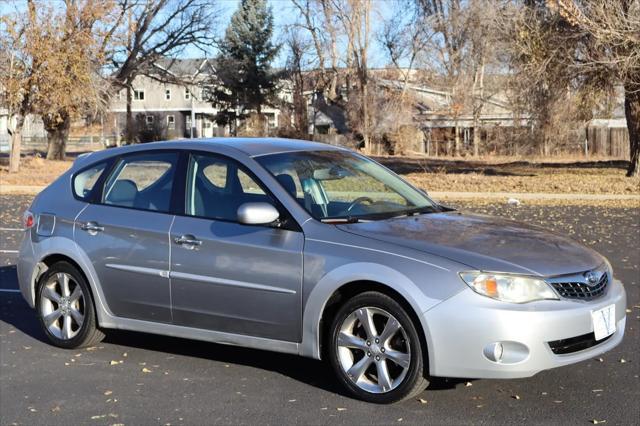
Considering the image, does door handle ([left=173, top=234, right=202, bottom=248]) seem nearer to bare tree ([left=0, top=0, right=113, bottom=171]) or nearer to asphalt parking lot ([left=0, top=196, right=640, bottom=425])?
asphalt parking lot ([left=0, top=196, right=640, bottom=425])

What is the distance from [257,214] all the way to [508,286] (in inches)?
65.1

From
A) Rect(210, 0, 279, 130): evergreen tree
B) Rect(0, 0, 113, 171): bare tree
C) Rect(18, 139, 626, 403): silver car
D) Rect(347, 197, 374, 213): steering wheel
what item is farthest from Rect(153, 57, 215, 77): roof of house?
Rect(347, 197, 374, 213): steering wheel

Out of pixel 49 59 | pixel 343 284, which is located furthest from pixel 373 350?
pixel 49 59

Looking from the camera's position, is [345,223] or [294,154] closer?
[345,223]

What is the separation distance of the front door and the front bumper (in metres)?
1.00

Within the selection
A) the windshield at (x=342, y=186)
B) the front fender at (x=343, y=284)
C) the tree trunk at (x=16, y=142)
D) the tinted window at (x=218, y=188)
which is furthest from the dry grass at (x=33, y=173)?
the front fender at (x=343, y=284)

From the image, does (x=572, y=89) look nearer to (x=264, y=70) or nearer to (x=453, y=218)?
(x=453, y=218)

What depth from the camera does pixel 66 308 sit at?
6578 mm

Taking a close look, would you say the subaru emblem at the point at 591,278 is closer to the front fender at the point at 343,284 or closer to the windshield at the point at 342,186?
the front fender at the point at 343,284

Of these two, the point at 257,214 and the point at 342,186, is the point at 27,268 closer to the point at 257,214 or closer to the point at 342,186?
the point at 257,214

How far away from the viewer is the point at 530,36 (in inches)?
956

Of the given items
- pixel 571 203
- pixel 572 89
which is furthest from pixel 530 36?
pixel 571 203

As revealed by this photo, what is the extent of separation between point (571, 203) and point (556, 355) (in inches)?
592

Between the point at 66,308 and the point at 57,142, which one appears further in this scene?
the point at 57,142
